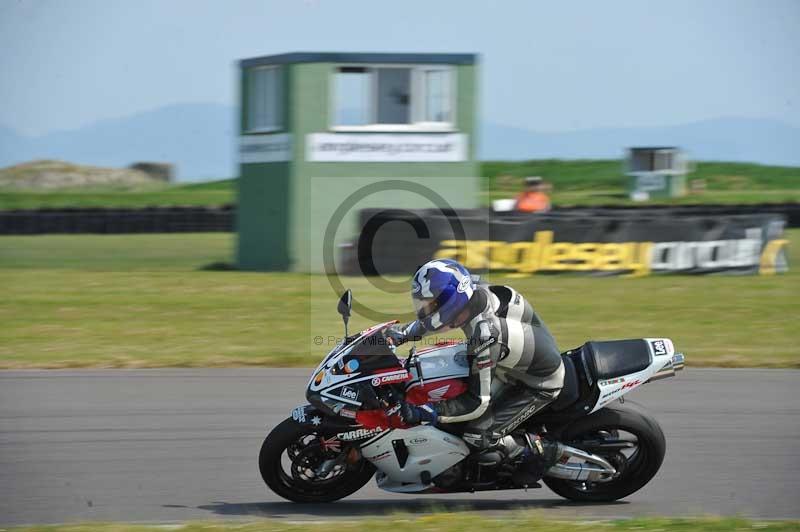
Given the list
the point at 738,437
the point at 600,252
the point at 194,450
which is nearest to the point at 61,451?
the point at 194,450

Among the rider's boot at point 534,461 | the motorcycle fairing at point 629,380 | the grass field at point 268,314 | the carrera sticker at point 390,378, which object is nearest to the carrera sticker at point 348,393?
the carrera sticker at point 390,378

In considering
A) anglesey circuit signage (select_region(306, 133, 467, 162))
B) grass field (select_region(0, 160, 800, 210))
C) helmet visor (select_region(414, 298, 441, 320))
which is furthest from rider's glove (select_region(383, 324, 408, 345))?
grass field (select_region(0, 160, 800, 210))

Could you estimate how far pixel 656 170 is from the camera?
142ft

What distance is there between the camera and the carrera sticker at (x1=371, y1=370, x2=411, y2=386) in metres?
5.71

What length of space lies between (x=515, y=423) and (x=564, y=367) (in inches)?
17.4

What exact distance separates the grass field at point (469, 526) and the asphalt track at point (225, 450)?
0.98 ft

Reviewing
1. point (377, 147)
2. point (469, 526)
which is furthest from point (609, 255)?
point (469, 526)

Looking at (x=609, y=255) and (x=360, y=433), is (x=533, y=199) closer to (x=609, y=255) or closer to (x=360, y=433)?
(x=609, y=255)

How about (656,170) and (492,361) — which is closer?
(492,361)

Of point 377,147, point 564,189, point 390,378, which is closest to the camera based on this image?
point 390,378

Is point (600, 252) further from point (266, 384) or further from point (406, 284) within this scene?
point (266, 384)

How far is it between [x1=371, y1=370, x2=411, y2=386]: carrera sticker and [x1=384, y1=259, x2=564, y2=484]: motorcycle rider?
16 centimetres

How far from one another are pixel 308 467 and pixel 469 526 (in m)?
1.11

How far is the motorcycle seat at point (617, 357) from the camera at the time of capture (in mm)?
5918
